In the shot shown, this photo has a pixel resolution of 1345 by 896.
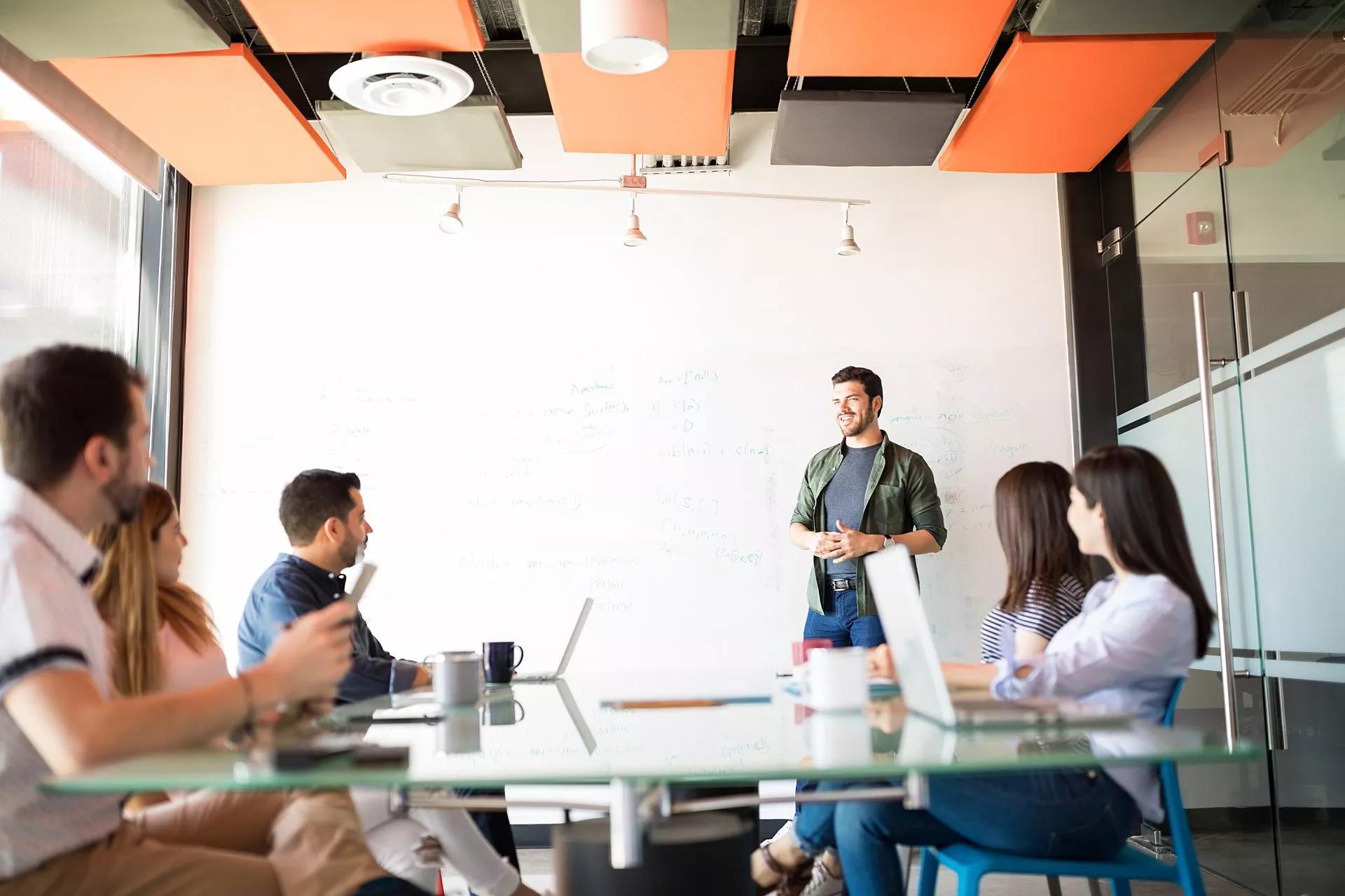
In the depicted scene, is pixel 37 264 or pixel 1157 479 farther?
pixel 37 264

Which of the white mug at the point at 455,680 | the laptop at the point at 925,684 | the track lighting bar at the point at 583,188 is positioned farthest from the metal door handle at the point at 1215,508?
the white mug at the point at 455,680

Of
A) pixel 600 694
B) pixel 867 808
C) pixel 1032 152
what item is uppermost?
pixel 1032 152

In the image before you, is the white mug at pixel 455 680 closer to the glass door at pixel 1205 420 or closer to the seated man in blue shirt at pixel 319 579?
the seated man in blue shirt at pixel 319 579

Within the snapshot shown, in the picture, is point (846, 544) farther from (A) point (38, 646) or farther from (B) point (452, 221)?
(A) point (38, 646)

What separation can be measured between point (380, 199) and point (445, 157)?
0.78 metres

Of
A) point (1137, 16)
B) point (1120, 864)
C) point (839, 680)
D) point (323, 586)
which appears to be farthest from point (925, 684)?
point (1137, 16)

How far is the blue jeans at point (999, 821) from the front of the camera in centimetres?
174

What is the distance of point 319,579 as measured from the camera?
2.67m

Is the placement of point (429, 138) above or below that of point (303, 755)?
above

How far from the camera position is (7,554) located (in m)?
1.37

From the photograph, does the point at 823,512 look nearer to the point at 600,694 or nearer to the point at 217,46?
the point at 600,694

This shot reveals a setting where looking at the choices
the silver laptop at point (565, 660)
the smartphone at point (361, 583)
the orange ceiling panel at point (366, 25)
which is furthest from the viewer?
the orange ceiling panel at point (366, 25)

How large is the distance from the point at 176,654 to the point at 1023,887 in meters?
2.79

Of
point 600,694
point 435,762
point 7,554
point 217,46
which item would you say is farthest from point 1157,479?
point 217,46
